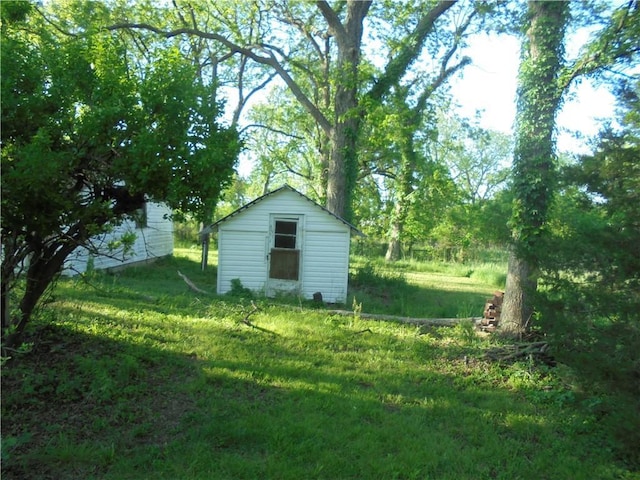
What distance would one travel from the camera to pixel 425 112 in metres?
22.7

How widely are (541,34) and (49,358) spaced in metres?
8.88

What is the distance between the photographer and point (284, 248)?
14859mm

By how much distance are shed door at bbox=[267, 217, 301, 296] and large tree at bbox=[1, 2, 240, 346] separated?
938 cm

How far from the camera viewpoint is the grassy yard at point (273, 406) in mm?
4348

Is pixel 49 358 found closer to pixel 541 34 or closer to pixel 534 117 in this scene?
pixel 534 117

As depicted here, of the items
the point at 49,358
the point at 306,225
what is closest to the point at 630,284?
the point at 49,358

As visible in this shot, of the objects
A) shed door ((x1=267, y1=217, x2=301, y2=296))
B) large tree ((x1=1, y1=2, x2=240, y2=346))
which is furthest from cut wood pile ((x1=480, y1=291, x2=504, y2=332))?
large tree ((x1=1, y1=2, x2=240, y2=346))

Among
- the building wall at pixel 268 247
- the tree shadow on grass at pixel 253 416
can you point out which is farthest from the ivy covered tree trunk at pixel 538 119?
the building wall at pixel 268 247

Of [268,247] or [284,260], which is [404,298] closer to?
[284,260]

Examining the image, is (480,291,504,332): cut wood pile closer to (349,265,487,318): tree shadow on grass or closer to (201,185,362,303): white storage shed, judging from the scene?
(349,265,487,318): tree shadow on grass

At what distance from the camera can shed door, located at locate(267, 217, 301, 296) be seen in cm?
1479

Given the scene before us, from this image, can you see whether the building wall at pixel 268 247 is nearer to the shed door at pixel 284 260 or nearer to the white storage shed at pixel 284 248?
the white storage shed at pixel 284 248

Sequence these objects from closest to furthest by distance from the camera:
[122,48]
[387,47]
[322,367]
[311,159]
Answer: [122,48]
[322,367]
[387,47]
[311,159]

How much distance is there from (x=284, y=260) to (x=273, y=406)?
9353mm
